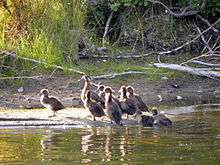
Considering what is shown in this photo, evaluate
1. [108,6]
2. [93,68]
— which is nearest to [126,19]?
[108,6]

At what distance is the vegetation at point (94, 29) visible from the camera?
20266 mm

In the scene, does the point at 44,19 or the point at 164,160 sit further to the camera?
the point at 44,19

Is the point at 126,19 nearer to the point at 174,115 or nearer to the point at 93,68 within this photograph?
the point at 93,68

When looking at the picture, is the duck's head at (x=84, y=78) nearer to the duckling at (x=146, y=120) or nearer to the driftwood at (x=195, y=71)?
the driftwood at (x=195, y=71)

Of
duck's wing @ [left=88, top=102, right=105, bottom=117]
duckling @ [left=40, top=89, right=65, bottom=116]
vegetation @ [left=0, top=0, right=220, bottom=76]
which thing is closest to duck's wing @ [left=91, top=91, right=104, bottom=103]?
duckling @ [left=40, top=89, right=65, bottom=116]

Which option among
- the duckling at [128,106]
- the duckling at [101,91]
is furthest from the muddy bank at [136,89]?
the duckling at [128,106]

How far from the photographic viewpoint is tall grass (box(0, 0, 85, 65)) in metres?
20.2

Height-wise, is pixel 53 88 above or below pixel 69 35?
below

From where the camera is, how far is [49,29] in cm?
2061

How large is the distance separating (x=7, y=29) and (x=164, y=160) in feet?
32.8

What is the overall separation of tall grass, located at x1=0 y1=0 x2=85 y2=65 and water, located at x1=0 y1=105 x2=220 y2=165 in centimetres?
567

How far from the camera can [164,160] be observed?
1161 centimetres

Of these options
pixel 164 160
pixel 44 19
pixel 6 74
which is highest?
pixel 44 19

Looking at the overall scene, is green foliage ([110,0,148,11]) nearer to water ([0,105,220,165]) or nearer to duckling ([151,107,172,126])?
water ([0,105,220,165])
